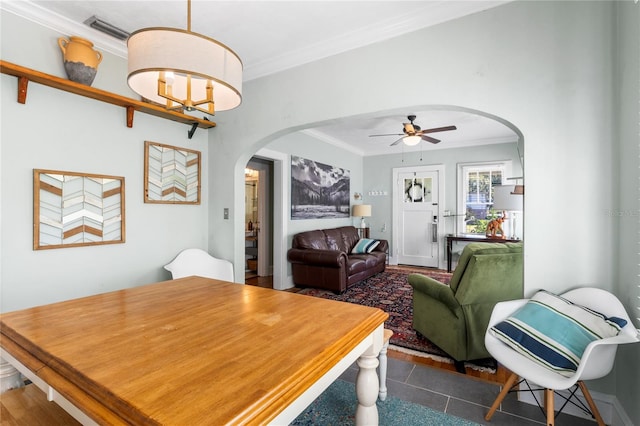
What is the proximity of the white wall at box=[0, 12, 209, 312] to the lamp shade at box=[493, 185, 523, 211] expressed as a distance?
13.0 feet

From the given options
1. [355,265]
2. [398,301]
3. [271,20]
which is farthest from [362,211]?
[271,20]

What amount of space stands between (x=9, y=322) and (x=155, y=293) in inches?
21.2

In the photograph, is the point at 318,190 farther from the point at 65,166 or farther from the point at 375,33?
the point at 65,166

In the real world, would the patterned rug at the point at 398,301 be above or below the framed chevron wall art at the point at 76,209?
below

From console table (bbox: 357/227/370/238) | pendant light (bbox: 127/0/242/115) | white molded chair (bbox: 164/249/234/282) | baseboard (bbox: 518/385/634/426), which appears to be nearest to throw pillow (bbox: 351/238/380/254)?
console table (bbox: 357/227/370/238)

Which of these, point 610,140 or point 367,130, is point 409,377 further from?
point 367,130

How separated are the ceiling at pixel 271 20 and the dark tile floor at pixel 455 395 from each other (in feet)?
6.30

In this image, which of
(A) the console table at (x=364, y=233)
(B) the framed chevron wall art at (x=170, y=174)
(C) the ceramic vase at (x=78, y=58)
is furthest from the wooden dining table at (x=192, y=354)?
(A) the console table at (x=364, y=233)

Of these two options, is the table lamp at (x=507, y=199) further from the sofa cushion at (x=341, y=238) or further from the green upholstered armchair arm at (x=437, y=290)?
the sofa cushion at (x=341, y=238)

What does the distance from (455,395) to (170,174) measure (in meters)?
3.04

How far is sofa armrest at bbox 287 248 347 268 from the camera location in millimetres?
4355

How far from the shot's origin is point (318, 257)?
14.7 feet

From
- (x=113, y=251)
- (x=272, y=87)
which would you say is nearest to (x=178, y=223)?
(x=113, y=251)

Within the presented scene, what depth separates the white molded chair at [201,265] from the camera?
3049 millimetres
